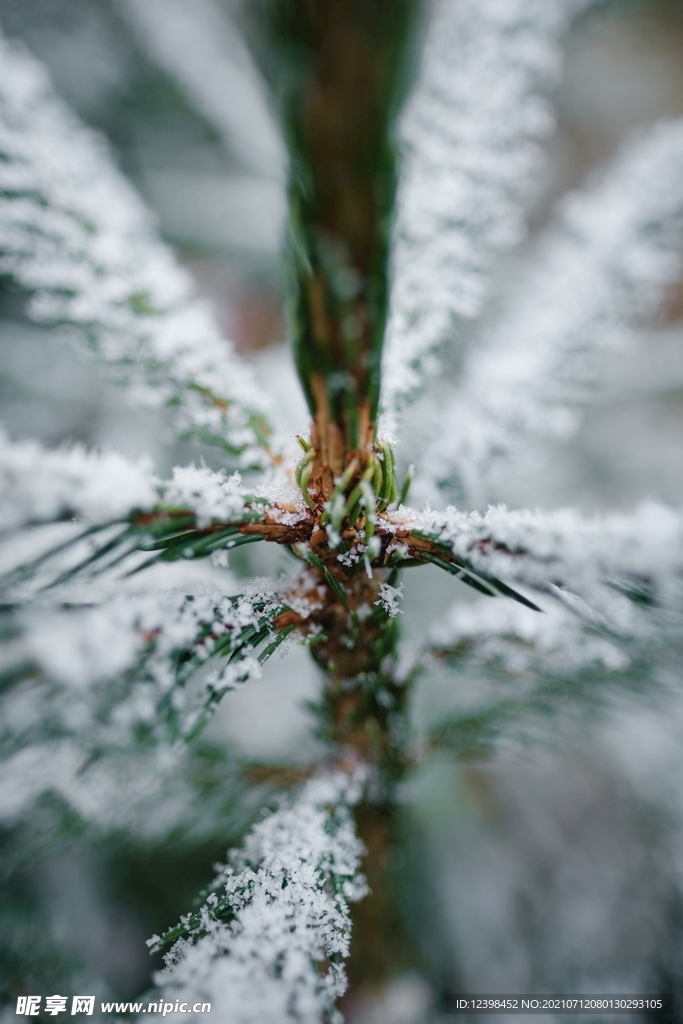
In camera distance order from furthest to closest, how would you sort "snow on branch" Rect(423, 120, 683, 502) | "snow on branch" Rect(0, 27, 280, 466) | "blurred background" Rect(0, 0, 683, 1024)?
→ 1. "blurred background" Rect(0, 0, 683, 1024)
2. "snow on branch" Rect(423, 120, 683, 502)
3. "snow on branch" Rect(0, 27, 280, 466)

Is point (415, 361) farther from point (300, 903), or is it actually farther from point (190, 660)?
point (300, 903)

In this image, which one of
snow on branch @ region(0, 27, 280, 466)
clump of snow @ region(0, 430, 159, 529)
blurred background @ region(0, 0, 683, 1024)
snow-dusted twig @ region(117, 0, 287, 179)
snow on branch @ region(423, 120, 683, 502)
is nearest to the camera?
clump of snow @ region(0, 430, 159, 529)

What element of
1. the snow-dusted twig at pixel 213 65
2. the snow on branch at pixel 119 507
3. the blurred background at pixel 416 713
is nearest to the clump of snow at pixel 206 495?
the snow on branch at pixel 119 507

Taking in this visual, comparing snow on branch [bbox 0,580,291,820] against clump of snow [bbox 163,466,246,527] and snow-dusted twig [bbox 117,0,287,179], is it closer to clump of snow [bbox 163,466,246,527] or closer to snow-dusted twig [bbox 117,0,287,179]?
clump of snow [bbox 163,466,246,527]

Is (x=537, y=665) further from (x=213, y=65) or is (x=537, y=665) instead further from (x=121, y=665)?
(x=213, y=65)

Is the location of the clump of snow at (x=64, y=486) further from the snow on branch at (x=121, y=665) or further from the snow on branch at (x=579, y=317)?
the snow on branch at (x=579, y=317)

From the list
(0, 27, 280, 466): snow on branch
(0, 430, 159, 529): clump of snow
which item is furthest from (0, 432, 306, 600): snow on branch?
(0, 27, 280, 466): snow on branch

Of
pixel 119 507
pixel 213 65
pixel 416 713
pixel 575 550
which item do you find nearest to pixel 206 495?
pixel 119 507
